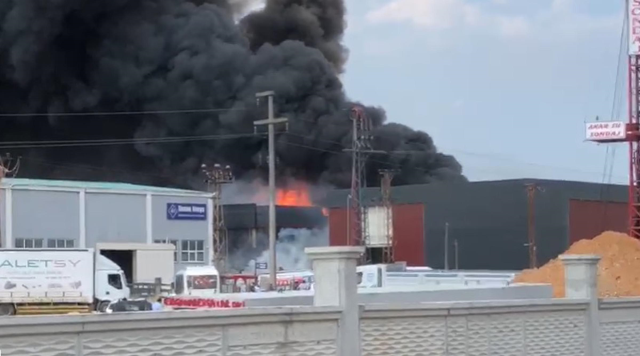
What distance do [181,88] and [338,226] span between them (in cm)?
1387

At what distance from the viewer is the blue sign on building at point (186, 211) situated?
4891 cm

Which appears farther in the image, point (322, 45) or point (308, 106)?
point (322, 45)

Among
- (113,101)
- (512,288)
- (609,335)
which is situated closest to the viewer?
(609,335)

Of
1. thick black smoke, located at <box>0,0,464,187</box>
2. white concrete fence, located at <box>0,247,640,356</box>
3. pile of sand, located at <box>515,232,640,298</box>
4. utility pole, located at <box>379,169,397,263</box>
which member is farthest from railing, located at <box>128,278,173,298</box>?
thick black smoke, located at <box>0,0,464,187</box>

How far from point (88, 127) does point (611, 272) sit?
51.1 meters

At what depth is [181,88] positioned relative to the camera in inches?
2554

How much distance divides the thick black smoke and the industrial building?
946 centimetres

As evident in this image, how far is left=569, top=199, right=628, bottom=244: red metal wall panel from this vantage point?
5172cm

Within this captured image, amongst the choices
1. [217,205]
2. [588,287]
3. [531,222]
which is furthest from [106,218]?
[588,287]

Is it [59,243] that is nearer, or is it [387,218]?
[59,243]

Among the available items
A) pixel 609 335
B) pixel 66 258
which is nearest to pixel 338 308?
pixel 609 335

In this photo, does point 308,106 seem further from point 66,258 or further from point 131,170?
point 66,258

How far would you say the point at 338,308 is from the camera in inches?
460

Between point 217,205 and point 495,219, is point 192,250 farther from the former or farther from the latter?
point 495,219
